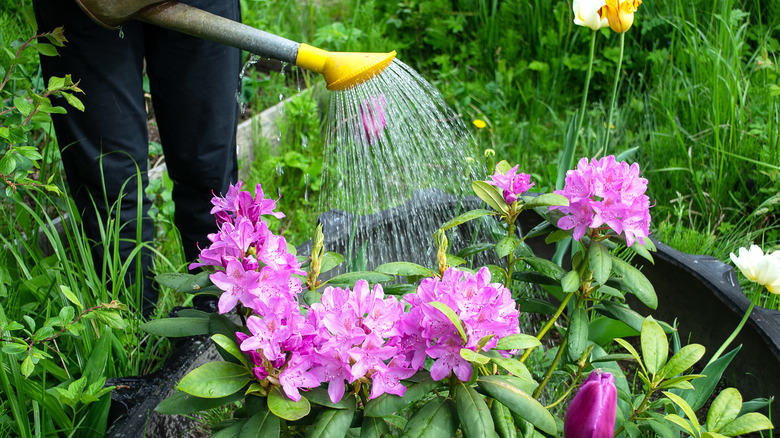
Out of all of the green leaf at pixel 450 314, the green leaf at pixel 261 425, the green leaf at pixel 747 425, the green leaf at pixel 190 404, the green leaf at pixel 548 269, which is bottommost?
the green leaf at pixel 747 425

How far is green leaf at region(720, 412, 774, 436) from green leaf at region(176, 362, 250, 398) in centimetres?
68

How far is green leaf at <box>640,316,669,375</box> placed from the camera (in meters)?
0.96

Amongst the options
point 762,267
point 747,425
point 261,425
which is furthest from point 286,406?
point 762,267

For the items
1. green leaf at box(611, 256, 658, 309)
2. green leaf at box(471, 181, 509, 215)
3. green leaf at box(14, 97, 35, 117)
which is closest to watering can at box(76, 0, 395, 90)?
green leaf at box(14, 97, 35, 117)

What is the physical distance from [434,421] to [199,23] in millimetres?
965

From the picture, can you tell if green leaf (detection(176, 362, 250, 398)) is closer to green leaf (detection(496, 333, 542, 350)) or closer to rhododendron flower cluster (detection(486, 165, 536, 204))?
green leaf (detection(496, 333, 542, 350))

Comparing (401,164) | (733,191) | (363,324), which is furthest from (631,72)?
(363,324)

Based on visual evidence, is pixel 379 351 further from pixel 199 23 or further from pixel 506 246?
pixel 199 23

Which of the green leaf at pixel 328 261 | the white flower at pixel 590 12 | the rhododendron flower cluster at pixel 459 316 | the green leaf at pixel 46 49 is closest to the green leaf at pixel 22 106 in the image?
the green leaf at pixel 46 49

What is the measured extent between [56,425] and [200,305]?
1.49ft

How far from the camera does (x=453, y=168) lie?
8.63ft

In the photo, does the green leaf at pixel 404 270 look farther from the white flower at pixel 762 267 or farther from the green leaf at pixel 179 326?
the white flower at pixel 762 267

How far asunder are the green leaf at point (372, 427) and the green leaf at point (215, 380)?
0.16 metres

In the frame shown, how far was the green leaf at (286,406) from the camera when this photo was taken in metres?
0.80
